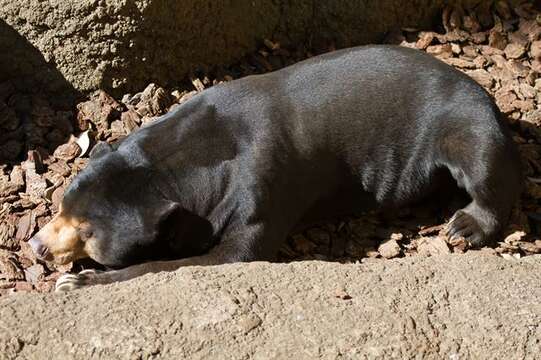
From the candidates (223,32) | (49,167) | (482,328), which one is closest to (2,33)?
(49,167)

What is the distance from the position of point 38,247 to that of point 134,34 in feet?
5.10

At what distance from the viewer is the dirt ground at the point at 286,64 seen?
5719mm

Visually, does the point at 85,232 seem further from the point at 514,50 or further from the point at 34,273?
the point at 514,50

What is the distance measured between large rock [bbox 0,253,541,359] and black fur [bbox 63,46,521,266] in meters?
0.75

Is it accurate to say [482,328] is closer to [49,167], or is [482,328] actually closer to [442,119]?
[442,119]

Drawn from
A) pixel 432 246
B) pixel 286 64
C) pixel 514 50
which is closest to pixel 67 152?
pixel 286 64

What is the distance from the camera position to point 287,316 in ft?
14.1

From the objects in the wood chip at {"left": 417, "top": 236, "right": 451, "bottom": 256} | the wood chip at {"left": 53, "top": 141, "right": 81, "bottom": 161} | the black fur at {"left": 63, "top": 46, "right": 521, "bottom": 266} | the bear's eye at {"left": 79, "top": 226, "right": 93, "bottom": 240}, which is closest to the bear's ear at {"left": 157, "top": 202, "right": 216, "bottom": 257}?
the black fur at {"left": 63, "top": 46, "right": 521, "bottom": 266}

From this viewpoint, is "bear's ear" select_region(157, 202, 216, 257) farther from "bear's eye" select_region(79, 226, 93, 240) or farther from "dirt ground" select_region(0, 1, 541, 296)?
"dirt ground" select_region(0, 1, 541, 296)

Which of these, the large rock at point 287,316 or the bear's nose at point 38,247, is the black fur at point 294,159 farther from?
the large rock at point 287,316

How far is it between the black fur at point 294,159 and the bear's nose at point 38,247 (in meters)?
0.25

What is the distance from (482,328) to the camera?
4371 millimetres

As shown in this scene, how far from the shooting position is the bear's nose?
5273mm

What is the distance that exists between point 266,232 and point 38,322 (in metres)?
1.54
